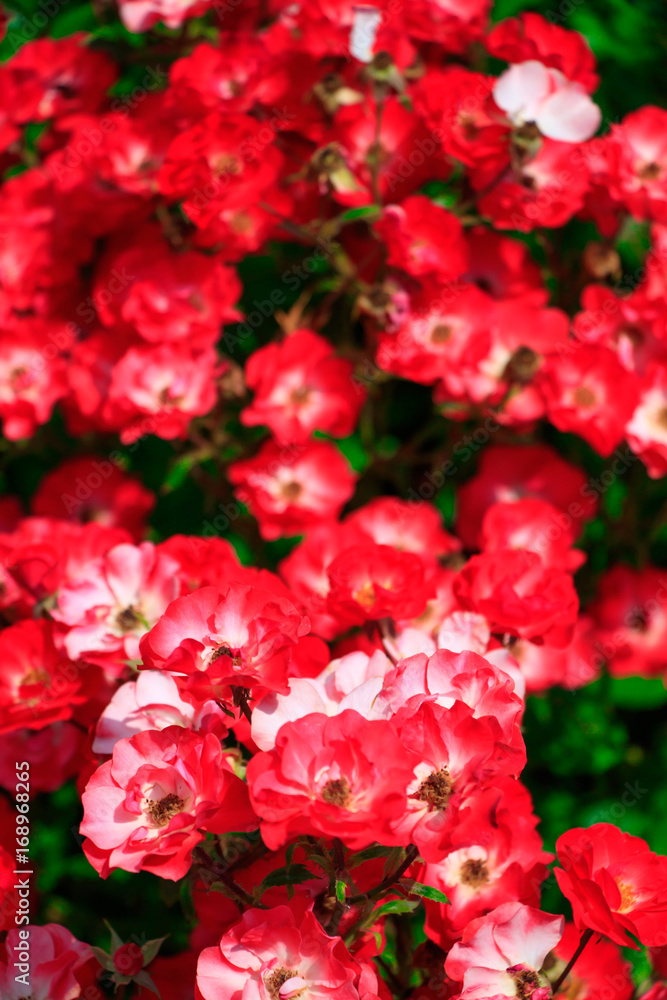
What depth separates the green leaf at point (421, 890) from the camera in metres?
1.14

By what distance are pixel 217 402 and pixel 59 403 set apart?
527 mm

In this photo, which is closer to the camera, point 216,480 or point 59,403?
point 216,480

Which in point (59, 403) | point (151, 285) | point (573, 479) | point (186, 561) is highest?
point (151, 285)

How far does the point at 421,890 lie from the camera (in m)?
1.15

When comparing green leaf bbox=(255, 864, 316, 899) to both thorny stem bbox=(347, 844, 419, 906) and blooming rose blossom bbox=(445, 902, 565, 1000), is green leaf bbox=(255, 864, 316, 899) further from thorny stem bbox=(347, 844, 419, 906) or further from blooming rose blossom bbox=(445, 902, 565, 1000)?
blooming rose blossom bbox=(445, 902, 565, 1000)

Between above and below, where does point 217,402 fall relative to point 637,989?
above

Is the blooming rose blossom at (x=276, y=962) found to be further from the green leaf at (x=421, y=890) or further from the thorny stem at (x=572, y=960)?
the thorny stem at (x=572, y=960)

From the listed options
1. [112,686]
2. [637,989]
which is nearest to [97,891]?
[112,686]

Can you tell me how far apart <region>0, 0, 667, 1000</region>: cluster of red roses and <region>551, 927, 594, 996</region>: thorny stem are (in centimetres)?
2

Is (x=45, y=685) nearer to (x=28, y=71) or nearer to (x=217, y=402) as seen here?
(x=217, y=402)

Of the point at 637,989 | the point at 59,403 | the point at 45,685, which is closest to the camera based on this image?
the point at 637,989

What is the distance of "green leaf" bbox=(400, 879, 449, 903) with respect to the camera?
1.14 metres

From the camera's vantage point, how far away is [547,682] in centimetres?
194

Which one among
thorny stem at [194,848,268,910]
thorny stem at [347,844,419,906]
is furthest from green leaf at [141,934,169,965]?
thorny stem at [347,844,419,906]
